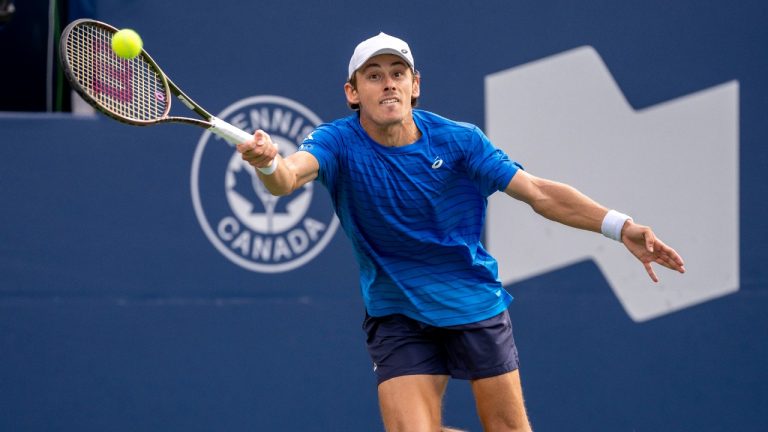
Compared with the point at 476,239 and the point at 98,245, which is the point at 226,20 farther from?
the point at 476,239

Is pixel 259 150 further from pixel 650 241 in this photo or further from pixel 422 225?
pixel 650 241

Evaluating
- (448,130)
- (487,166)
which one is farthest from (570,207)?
(448,130)

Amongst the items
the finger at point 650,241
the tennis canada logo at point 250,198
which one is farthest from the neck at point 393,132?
the tennis canada logo at point 250,198

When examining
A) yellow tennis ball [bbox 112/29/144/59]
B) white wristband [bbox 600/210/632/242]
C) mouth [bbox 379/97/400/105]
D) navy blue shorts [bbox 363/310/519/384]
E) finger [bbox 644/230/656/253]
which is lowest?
navy blue shorts [bbox 363/310/519/384]

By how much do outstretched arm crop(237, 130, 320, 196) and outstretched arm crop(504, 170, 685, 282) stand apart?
68cm

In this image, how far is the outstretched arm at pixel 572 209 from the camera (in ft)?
12.8

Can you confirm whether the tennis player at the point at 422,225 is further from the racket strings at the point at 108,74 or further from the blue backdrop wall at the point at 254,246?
the blue backdrop wall at the point at 254,246

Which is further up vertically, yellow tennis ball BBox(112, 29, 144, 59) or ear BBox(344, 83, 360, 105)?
yellow tennis ball BBox(112, 29, 144, 59)

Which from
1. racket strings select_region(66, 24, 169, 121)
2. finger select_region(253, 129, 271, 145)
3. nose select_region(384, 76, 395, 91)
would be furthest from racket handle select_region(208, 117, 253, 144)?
nose select_region(384, 76, 395, 91)

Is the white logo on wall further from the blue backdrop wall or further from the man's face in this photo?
the man's face

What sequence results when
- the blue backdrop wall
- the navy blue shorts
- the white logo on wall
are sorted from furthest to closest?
the white logo on wall
the blue backdrop wall
the navy blue shorts

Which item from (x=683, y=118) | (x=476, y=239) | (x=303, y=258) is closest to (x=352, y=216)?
(x=476, y=239)

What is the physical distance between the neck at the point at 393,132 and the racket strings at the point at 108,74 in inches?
27.0

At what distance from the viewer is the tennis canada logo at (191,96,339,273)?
17.3 feet
